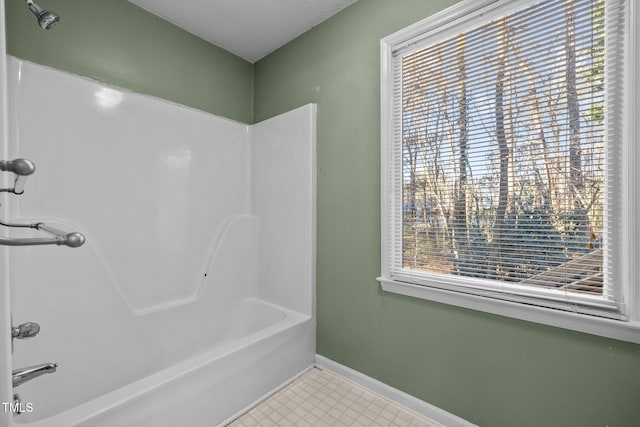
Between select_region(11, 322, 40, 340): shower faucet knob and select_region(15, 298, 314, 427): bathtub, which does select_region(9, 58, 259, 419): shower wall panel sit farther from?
select_region(11, 322, 40, 340): shower faucet knob

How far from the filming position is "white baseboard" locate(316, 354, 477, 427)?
1417mm

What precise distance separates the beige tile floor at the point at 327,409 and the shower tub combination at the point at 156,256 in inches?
3.2

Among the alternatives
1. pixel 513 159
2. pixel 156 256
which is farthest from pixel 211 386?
pixel 513 159

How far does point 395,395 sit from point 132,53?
8.47 feet

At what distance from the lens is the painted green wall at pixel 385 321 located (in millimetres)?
1112

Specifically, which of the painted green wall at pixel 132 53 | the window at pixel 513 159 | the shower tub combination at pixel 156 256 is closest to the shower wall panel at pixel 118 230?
the shower tub combination at pixel 156 256

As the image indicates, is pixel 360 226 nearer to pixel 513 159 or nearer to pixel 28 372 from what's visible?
pixel 513 159

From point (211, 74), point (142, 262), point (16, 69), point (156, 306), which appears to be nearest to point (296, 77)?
point (211, 74)

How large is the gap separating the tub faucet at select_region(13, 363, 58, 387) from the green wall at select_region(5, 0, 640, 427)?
139 centimetres

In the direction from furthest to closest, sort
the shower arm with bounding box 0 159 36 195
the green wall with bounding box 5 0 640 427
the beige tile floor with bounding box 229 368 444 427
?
the beige tile floor with bounding box 229 368 444 427 < the green wall with bounding box 5 0 640 427 < the shower arm with bounding box 0 159 36 195

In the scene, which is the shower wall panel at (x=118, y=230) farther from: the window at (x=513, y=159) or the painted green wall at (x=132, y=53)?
the window at (x=513, y=159)

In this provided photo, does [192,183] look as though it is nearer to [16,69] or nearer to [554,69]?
[16,69]

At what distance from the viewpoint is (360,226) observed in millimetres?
1772

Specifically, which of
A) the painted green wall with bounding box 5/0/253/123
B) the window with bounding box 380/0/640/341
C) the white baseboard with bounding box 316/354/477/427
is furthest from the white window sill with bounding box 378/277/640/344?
the painted green wall with bounding box 5/0/253/123
